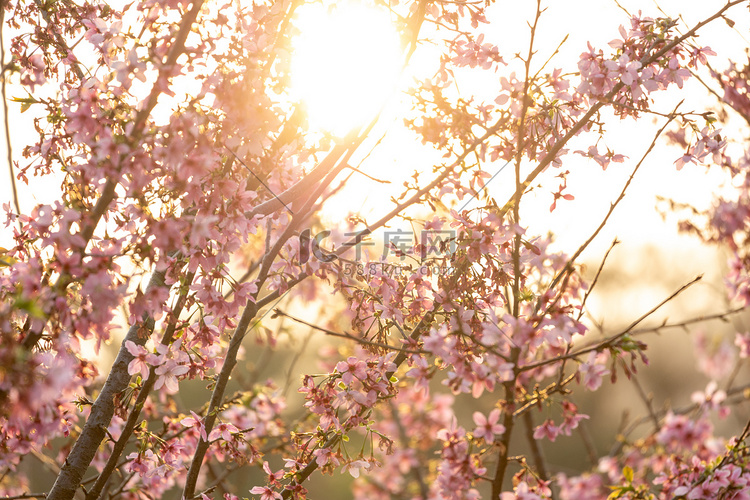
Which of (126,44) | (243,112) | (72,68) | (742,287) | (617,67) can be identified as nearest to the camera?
(243,112)

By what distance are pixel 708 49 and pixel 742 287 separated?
285 cm

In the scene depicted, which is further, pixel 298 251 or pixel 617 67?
pixel 298 251

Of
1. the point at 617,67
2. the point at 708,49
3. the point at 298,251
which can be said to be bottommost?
the point at 298,251

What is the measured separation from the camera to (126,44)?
112 inches

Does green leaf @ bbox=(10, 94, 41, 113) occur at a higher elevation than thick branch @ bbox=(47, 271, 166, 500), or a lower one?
higher

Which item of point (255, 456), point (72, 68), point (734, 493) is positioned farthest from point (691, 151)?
point (72, 68)

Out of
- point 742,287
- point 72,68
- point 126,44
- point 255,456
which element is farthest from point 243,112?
point 742,287

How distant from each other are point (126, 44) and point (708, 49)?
3.06m

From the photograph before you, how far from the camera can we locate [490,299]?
3.43 meters

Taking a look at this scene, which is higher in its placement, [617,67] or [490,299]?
[617,67]

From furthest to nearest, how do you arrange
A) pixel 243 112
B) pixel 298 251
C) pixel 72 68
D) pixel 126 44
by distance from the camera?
pixel 298 251 < pixel 72 68 < pixel 126 44 < pixel 243 112

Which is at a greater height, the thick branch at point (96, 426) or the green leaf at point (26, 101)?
the green leaf at point (26, 101)

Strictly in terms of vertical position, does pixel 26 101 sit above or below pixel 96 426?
above

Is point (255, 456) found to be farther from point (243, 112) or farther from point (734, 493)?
point (734, 493)
